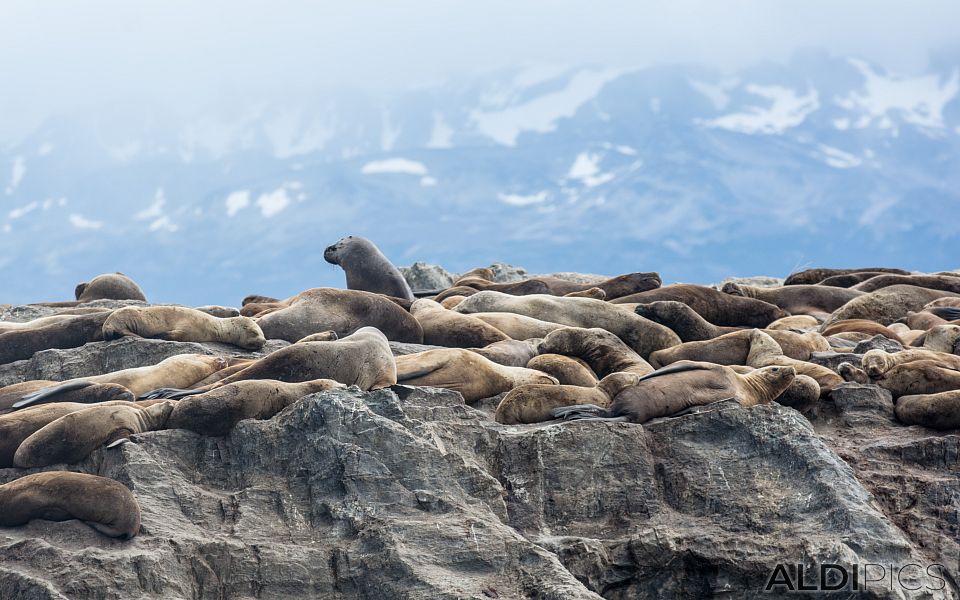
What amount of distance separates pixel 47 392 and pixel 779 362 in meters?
6.34

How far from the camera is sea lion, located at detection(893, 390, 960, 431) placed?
9.02 m

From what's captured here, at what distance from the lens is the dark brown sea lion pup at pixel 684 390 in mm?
8750

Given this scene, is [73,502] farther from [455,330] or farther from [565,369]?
[455,330]

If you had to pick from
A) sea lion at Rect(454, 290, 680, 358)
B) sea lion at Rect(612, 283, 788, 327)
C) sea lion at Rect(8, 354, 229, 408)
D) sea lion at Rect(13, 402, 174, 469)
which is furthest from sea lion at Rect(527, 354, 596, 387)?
sea lion at Rect(612, 283, 788, 327)

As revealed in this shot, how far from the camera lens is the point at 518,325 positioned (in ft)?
41.8

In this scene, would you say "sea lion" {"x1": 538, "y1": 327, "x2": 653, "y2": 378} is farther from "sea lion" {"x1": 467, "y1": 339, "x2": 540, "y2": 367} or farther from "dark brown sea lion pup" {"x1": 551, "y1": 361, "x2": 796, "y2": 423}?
"dark brown sea lion pup" {"x1": 551, "y1": 361, "x2": 796, "y2": 423}

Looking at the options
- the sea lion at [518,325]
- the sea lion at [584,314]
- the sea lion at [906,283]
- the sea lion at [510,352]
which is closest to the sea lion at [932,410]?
the sea lion at [584,314]

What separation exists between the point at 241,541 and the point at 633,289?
9321mm

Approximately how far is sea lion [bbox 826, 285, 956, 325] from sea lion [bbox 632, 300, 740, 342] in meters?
2.66

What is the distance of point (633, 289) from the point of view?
1546 cm

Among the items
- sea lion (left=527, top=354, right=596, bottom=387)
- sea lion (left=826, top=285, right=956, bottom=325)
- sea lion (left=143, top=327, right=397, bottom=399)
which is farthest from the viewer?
sea lion (left=826, top=285, right=956, bottom=325)

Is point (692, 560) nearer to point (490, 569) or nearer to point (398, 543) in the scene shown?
point (490, 569)

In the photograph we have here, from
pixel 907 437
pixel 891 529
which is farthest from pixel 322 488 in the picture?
pixel 907 437

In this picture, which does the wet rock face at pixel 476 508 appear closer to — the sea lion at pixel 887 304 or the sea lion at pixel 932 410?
the sea lion at pixel 932 410
